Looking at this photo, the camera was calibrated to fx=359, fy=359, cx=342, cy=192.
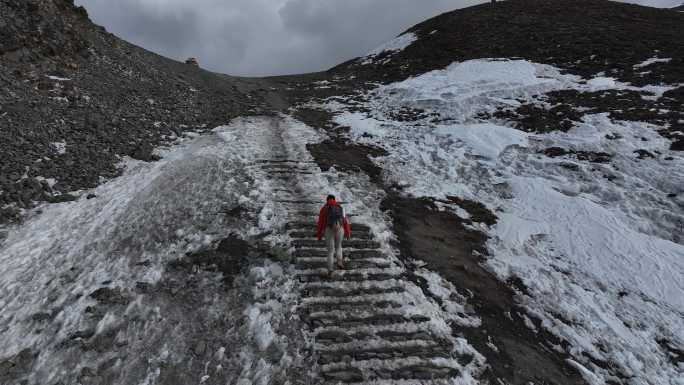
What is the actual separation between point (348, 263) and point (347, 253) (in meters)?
0.45

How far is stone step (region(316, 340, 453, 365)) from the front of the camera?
276 inches

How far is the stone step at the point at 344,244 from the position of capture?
10148 mm

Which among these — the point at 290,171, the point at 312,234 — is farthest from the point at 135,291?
the point at 290,171

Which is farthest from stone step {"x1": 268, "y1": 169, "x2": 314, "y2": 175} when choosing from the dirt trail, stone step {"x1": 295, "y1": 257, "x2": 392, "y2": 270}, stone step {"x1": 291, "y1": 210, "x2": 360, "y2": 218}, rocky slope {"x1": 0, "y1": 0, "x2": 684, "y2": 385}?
stone step {"x1": 295, "y1": 257, "x2": 392, "y2": 270}

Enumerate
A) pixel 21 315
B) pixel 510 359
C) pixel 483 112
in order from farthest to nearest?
pixel 483 112
pixel 21 315
pixel 510 359

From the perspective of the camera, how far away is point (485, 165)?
15945mm

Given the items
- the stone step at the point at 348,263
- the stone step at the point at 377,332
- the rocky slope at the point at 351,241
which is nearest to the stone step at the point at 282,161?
the rocky slope at the point at 351,241

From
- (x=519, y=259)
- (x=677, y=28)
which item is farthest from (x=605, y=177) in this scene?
(x=677, y=28)

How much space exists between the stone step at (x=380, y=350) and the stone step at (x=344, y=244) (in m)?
3.39

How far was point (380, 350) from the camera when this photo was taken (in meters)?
7.22

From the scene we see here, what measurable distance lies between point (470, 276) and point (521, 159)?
27.5 feet

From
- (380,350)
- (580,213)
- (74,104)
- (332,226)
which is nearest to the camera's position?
(380,350)

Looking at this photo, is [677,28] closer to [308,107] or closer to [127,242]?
[308,107]

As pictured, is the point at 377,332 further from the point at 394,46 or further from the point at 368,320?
the point at 394,46
